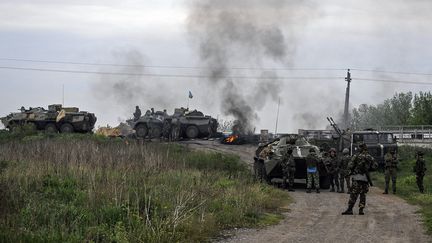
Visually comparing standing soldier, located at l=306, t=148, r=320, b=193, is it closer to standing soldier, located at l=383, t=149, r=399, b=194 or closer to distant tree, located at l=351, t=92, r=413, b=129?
standing soldier, located at l=383, t=149, r=399, b=194

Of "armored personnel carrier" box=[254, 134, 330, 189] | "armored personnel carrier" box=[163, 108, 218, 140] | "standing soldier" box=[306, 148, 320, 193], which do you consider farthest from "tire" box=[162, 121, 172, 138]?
"standing soldier" box=[306, 148, 320, 193]

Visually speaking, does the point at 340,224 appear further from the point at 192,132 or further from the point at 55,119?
the point at 55,119

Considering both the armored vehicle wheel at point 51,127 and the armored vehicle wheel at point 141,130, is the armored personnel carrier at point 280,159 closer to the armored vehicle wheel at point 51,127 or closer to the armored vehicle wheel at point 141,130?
the armored vehicle wheel at point 141,130

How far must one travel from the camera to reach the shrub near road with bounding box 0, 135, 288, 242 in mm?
11586

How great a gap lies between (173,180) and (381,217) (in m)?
5.50

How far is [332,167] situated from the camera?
2383 centimetres

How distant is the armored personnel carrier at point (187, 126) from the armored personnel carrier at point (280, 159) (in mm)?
17595

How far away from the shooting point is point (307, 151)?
25609 mm

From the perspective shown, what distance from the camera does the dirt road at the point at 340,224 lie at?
42.8 ft

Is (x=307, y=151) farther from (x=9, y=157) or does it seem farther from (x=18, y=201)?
(x=18, y=201)

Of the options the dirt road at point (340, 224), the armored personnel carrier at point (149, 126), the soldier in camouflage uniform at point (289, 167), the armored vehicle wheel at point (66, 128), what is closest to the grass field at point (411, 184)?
the dirt road at point (340, 224)

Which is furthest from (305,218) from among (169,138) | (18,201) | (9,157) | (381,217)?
(169,138)

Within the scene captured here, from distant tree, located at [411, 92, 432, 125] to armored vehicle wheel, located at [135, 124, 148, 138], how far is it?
131ft

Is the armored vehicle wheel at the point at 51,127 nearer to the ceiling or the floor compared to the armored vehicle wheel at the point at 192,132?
nearer to the floor
